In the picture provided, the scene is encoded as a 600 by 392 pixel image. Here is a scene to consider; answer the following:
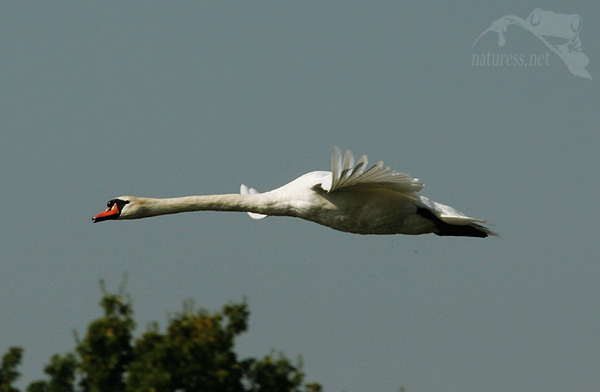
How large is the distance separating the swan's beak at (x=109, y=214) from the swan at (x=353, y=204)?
2.38 feet

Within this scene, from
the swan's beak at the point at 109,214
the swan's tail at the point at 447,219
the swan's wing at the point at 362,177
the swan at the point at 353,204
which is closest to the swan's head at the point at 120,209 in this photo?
the swan's beak at the point at 109,214

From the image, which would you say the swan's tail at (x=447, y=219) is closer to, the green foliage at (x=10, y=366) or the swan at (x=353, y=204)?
the swan at (x=353, y=204)

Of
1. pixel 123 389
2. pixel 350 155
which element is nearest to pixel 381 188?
pixel 350 155

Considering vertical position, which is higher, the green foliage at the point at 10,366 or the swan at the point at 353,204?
the swan at the point at 353,204

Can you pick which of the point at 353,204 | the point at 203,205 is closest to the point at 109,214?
the point at 203,205

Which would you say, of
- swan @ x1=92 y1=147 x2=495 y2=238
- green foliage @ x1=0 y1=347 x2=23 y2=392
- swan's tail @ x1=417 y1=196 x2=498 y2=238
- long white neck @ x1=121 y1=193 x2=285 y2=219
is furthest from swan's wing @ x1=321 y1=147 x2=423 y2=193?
green foliage @ x1=0 y1=347 x2=23 y2=392

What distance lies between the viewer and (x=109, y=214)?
14180mm

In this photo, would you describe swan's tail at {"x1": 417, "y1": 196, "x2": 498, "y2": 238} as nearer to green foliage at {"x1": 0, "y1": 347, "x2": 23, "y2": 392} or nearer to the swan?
the swan

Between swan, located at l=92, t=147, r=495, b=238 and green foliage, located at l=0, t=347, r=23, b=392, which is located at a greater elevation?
swan, located at l=92, t=147, r=495, b=238

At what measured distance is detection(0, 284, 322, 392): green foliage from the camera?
17.8m

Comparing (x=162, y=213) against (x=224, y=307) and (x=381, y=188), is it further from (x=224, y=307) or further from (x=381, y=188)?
(x=224, y=307)

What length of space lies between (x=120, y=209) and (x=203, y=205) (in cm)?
126

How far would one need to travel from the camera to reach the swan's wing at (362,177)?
11758mm

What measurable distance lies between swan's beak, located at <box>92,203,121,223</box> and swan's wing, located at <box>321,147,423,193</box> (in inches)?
122
